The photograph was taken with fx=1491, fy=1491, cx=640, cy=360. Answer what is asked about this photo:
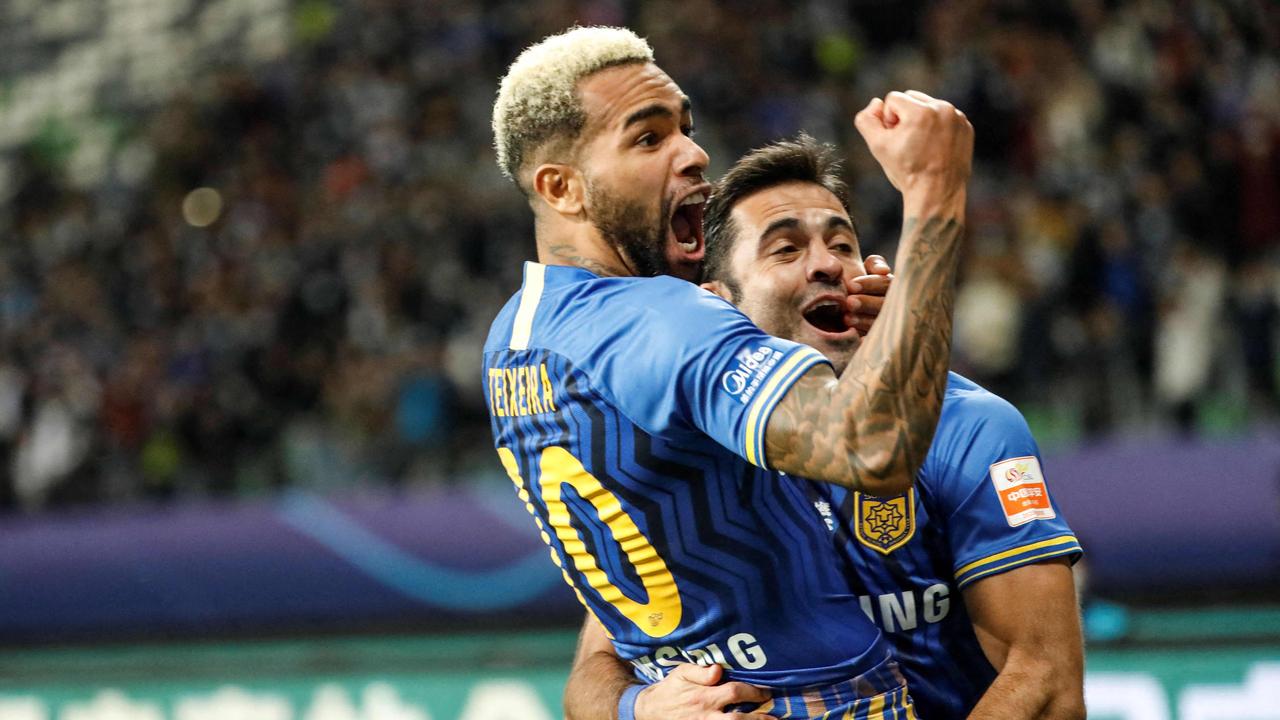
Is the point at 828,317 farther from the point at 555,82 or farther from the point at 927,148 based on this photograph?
the point at 927,148

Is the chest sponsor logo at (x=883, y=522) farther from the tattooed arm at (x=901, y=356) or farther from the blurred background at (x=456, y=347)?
the blurred background at (x=456, y=347)

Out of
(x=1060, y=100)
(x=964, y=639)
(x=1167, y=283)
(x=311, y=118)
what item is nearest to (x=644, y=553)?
(x=964, y=639)

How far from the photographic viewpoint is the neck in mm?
3074

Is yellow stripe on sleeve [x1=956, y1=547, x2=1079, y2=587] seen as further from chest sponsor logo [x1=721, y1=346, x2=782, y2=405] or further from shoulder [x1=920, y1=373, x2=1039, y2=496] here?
chest sponsor logo [x1=721, y1=346, x2=782, y2=405]

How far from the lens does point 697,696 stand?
292cm

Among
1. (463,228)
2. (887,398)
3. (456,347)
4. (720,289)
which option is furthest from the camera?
(463,228)

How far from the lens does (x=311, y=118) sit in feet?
49.8

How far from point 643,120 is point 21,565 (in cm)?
984

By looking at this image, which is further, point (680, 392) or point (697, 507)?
point (697, 507)

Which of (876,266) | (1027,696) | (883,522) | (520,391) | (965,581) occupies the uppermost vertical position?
(876,266)

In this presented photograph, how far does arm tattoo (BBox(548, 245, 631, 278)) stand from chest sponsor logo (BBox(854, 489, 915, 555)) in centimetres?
69

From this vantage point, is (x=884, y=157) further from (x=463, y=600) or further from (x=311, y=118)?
(x=311, y=118)

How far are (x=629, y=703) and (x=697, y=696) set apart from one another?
0.32 m


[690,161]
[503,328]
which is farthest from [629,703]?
[690,161]
